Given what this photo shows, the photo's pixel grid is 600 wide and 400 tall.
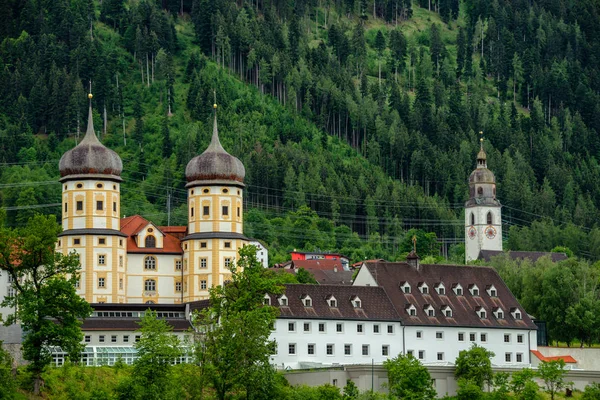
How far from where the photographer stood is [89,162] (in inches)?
4606

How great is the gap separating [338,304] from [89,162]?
24.1 meters

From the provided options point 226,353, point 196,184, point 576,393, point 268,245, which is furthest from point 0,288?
point 268,245

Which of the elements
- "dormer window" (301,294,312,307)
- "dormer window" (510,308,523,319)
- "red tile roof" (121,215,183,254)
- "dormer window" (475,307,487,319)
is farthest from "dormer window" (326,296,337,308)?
"red tile roof" (121,215,183,254)

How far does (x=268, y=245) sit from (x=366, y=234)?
20221 mm

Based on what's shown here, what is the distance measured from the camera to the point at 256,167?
7766 inches

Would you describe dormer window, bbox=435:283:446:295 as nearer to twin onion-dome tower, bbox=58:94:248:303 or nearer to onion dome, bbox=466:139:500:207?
twin onion-dome tower, bbox=58:94:248:303

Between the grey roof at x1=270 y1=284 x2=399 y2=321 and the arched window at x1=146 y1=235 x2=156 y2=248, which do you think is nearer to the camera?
the grey roof at x1=270 y1=284 x2=399 y2=321

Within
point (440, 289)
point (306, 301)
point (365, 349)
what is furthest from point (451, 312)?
point (306, 301)

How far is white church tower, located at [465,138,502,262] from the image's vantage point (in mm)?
177875

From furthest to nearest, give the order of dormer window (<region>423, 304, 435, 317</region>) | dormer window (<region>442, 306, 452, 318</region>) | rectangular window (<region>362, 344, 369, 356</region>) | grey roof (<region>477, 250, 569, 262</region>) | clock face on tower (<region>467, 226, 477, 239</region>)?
clock face on tower (<region>467, 226, 477, 239</region>)
grey roof (<region>477, 250, 569, 262</region>)
dormer window (<region>442, 306, 452, 318</region>)
dormer window (<region>423, 304, 435, 317</region>)
rectangular window (<region>362, 344, 369, 356</region>)

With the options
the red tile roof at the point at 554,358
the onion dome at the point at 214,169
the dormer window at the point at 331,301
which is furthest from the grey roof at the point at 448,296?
the onion dome at the point at 214,169

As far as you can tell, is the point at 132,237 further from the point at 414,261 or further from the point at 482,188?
the point at 482,188

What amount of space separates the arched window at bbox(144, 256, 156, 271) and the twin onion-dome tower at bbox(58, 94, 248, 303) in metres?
0.08

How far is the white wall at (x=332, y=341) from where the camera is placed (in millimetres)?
103312
